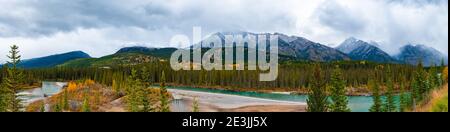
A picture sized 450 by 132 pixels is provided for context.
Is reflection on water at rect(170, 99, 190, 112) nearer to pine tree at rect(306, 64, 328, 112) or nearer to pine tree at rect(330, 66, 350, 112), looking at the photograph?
pine tree at rect(330, 66, 350, 112)

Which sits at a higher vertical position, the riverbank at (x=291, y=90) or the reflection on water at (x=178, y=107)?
the reflection on water at (x=178, y=107)

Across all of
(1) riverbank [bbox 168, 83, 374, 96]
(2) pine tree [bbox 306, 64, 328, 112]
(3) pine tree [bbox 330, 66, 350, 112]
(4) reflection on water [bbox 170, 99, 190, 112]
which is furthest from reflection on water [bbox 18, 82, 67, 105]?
(2) pine tree [bbox 306, 64, 328, 112]

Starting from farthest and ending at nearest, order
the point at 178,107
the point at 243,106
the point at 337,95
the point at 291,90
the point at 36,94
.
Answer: the point at 291,90 → the point at 36,94 → the point at 243,106 → the point at 178,107 → the point at 337,95

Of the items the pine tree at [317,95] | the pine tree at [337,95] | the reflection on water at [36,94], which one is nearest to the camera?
the pine tree at [317,95]

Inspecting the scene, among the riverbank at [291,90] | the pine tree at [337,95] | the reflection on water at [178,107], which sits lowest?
the riverbank at [291,90]

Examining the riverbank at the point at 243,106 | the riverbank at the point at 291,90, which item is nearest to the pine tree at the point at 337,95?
the riverbank at the point at 243,106

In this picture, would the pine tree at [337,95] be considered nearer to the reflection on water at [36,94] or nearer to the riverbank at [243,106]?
the riverbank at [243,106]

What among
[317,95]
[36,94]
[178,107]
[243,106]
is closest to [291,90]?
[243,106]

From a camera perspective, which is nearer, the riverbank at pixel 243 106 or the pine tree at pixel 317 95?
the pine tree at pixel 317 95

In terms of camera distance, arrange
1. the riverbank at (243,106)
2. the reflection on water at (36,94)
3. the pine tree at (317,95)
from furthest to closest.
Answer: the reflection on water at (36,94) → the riverbank at (243,106) → the pine tree at (317,95)

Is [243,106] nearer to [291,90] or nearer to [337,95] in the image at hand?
[337,95]

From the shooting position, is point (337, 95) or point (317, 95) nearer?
point (317, 95)
